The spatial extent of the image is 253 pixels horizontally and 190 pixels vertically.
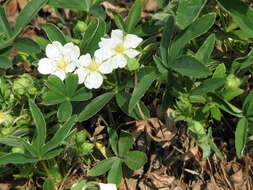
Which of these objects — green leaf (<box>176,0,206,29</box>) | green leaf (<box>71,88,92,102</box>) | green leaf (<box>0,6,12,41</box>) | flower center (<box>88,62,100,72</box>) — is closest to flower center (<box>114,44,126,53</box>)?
flower center (<box>88,62,100,72</box>)

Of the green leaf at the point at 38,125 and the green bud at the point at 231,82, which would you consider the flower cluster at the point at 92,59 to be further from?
the green bud at the point at 231,82

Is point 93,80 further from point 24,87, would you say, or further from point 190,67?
point 190,67

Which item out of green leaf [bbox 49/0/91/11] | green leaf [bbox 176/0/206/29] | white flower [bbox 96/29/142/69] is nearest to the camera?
green leaf [bbox 176/0/206/29]

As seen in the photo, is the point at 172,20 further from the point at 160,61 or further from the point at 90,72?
the point at 90,72

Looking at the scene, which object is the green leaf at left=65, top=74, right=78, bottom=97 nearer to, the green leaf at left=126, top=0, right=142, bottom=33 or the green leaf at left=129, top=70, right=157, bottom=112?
the green leaf at left=129, top=70, right=157, bottom=112

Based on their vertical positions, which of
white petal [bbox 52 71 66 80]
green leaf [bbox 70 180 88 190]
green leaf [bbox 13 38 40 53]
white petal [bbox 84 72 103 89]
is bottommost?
green leaf [bbox 70 180 88 190]

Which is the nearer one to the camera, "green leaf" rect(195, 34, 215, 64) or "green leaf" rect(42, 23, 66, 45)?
"green leaf" rect(195, 34, 215, 64)
